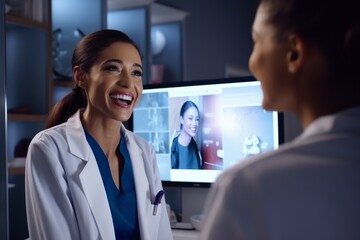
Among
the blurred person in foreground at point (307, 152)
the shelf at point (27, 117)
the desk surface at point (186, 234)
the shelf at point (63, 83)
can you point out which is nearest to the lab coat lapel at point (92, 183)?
the desk surface at point (186, 234)

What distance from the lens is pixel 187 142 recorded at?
1548 mm

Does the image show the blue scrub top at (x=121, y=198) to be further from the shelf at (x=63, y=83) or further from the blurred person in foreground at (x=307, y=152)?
the shelf at (x=63, y=83)

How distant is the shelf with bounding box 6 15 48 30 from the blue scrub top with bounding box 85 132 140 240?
130cm

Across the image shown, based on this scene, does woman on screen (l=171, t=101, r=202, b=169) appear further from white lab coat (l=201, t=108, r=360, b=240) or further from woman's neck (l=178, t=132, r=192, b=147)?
white lab coat (l=201, t=108, r=360, b=240)

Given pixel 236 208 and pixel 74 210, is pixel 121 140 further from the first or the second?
pixel 236 208

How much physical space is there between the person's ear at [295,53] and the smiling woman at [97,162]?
2.69 ft

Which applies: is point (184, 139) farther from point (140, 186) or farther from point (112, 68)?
point (112, 68)

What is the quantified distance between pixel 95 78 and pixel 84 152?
0.68ft

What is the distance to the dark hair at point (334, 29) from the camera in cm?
49

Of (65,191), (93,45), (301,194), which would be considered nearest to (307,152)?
(301,194)

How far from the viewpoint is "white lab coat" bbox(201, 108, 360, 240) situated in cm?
46

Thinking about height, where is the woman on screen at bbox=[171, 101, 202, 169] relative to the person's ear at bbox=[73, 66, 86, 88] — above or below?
below

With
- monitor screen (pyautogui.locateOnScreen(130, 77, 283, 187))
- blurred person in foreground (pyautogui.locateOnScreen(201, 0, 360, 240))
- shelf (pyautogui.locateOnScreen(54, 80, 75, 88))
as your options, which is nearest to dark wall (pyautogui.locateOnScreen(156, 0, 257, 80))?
shelf (pyautogui.locateOnScreen(54, 80, 75, 88))

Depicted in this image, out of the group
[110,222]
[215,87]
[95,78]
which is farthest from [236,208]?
[215,87]
